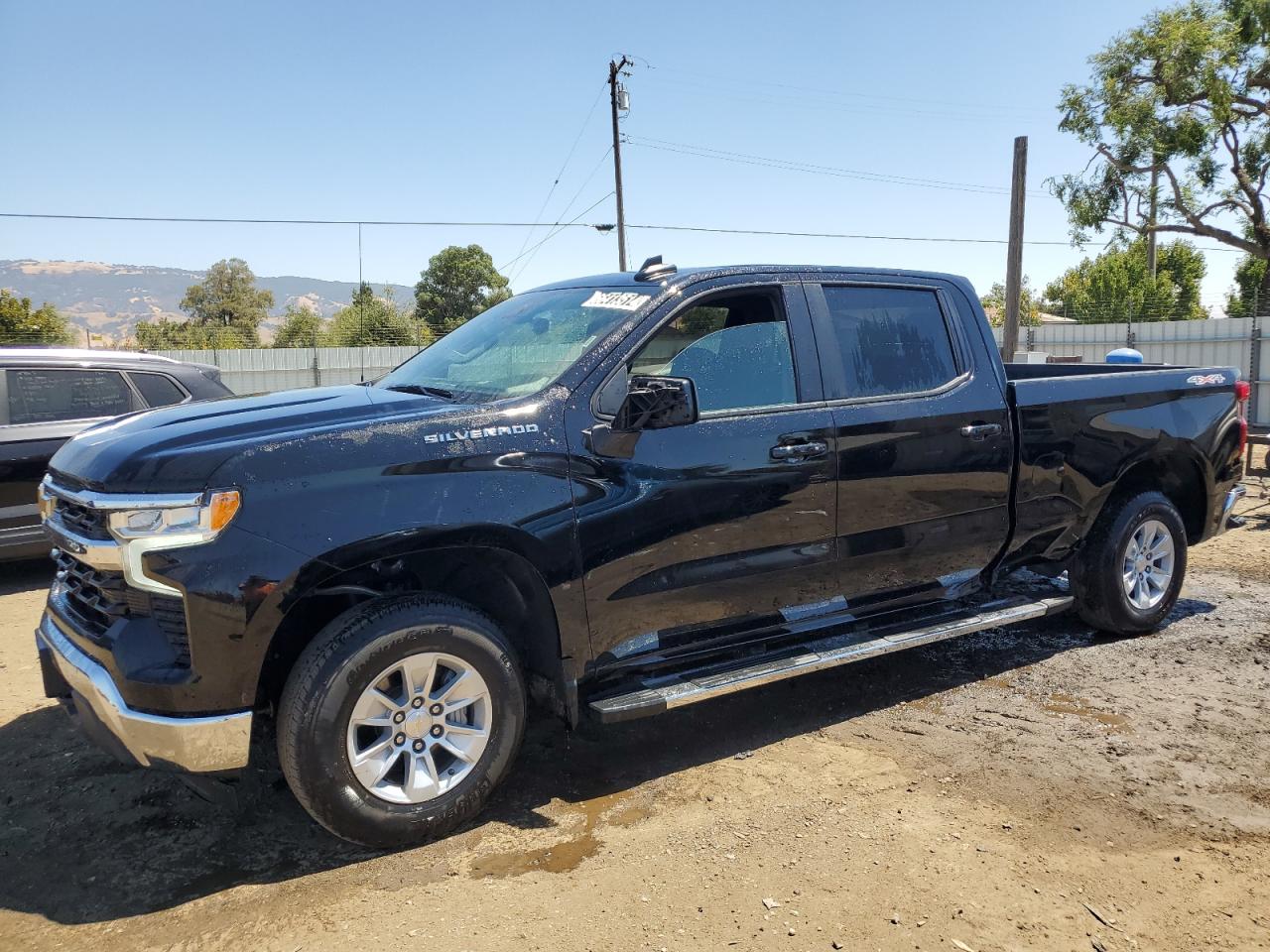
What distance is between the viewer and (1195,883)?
119 inches

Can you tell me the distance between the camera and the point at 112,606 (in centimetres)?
304

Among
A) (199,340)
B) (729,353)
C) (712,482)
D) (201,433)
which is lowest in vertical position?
(712,482)

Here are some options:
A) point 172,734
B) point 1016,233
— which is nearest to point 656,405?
point 172,734

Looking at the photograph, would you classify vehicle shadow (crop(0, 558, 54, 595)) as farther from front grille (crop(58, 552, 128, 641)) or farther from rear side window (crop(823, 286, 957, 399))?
rear side window (crop(823, 286, 957, 399))

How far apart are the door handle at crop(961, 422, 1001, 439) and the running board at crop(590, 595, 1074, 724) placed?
878 millimetres

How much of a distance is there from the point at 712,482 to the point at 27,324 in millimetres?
39974

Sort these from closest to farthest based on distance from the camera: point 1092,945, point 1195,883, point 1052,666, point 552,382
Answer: point 1092,945 < point 1195,883 < point 552,382 < point 1052,666

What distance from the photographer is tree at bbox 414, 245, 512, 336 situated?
2173 inches

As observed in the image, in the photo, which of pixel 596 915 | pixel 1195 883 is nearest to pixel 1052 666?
pixel 1195 883

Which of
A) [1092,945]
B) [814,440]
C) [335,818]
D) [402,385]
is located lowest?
[1092,945]

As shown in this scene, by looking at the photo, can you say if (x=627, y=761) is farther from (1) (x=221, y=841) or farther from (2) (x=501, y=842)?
(1) (x=221, y=841)

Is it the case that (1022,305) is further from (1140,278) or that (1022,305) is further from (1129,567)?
(1129,567)

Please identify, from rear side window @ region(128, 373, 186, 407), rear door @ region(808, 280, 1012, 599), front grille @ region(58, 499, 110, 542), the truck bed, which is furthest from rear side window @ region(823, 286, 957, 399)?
rear side window @ region(128, 373, 186, 407)

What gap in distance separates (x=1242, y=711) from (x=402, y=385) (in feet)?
13.8
